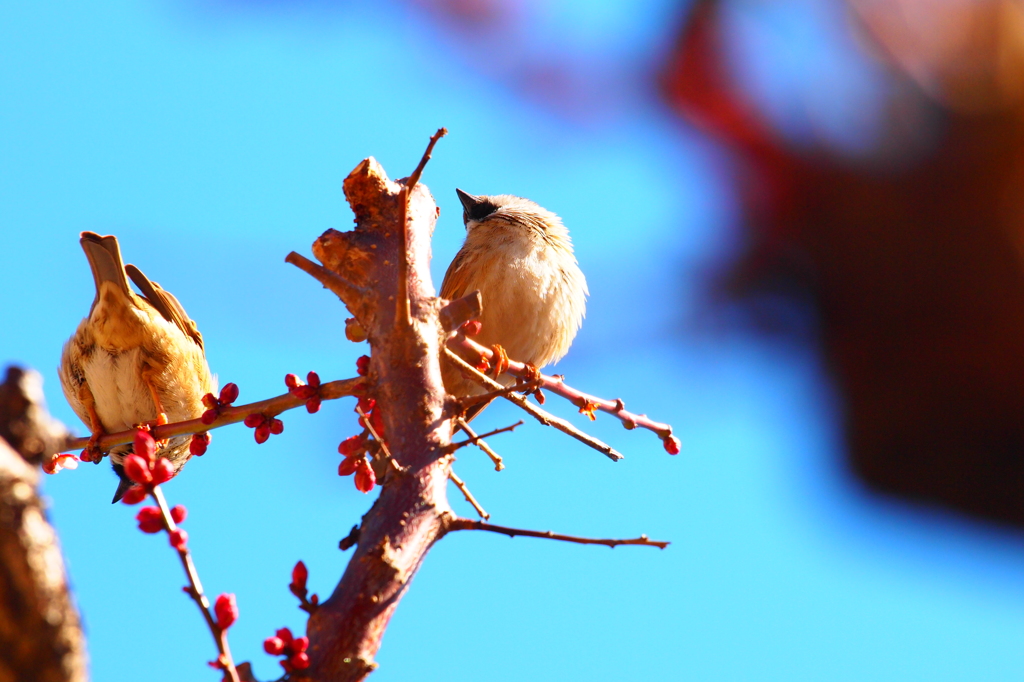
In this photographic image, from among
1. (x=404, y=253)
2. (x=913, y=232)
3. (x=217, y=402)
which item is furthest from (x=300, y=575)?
(x=913, y=232)

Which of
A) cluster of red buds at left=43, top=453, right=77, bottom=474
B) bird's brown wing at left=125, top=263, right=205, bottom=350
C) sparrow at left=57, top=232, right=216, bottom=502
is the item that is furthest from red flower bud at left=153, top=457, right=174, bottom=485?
bird's brown wing at left=125, top=263, right=205, bottom=350

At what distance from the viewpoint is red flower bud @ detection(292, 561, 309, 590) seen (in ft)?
5.32

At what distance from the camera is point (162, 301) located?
4.80 meters

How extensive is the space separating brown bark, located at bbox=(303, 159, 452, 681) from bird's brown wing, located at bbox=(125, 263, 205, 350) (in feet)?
8.99

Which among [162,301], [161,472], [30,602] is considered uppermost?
[162,301]

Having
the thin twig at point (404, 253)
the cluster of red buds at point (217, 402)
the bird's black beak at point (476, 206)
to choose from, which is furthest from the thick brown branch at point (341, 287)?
the bird's black beak at point (476, 206)

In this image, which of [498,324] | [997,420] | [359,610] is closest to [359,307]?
[359,610]

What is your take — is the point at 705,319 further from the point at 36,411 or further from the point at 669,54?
the point at 36,411

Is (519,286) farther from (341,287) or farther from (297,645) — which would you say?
(297,645)

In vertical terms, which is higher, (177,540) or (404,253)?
(404,253)

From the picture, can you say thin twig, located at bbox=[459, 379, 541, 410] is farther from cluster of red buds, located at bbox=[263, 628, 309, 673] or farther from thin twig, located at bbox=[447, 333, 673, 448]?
cluster of red buds, located at bbox=[263, 628, 309, 673]

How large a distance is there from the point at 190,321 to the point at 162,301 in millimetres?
→ 269

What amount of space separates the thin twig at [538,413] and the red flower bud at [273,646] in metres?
0.80

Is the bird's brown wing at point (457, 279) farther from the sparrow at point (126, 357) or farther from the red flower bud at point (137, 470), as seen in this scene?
the red flower bud at point (137, 470)
